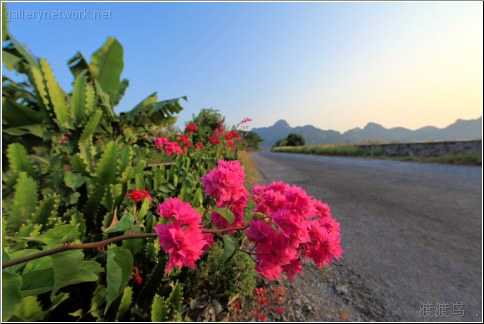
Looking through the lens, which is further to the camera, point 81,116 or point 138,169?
point 81,116

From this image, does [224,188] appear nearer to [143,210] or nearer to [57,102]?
[143,210]

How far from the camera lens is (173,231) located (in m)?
0.62

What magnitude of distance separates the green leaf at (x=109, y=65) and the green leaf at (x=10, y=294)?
353 centimetres

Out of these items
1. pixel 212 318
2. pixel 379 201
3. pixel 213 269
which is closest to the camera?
pixel 212 318

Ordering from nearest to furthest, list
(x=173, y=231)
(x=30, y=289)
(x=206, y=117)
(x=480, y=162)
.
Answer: (x=173, y=231), (x=30, y=289), (x=206, y=117), (x=480, y=162)

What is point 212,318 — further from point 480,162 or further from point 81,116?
point 480,162

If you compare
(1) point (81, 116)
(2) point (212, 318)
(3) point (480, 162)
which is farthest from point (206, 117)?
(3) point (480, 162)

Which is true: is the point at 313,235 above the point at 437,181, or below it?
above

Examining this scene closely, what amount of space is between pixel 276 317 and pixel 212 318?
0.41m

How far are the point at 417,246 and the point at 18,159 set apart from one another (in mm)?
3794

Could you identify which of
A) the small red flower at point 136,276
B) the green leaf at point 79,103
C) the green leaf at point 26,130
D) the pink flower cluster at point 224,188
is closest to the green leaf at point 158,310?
the small red flower at point 136,276

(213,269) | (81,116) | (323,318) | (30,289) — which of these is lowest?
(323,318)

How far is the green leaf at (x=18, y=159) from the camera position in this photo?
197 cm

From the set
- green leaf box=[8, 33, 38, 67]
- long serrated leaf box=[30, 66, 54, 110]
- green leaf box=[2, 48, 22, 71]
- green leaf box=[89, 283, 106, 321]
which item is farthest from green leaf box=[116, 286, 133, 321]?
green leaf box=[2, 48, 22, 71]
